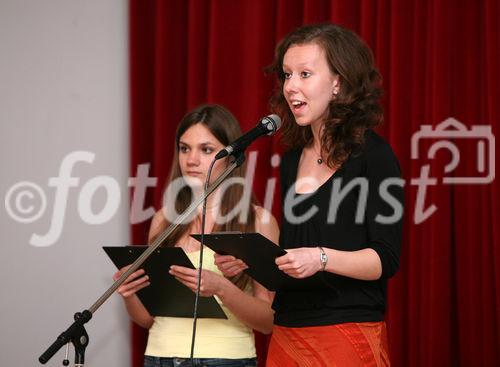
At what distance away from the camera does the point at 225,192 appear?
2.60m

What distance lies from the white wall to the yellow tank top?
110 centimetres

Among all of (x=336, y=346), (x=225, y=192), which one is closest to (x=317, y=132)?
(x=336, y=346)

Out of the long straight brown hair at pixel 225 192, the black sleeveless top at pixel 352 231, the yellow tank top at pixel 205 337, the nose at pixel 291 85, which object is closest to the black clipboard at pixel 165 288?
the yellow tank top at pixel 205 337

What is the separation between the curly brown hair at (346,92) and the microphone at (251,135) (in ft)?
0.55

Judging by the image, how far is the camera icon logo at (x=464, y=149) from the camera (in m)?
2.87

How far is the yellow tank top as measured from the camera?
95.1 inches

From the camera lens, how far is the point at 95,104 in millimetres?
3611

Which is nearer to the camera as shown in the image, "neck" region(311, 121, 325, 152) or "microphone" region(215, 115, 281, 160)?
"microphone" region(215, 115, 281, 160)

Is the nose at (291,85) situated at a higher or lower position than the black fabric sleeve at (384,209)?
higher

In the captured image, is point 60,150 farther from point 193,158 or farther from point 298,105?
point 298,105

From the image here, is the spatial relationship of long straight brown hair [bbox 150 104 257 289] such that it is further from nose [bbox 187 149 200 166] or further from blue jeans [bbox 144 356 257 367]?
blue jeans [bbox 144 356 257 367]

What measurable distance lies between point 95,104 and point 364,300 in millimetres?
2092

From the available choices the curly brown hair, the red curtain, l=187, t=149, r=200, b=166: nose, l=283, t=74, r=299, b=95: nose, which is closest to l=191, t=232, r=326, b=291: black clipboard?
the curly brown hair

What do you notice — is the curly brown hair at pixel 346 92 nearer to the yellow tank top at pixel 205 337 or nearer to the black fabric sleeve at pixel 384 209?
the black fabric sleeve at pixel 384 209
